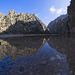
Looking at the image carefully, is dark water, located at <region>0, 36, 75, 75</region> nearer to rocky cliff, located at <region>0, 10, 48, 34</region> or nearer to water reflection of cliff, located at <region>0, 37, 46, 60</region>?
water reflection of cliff, located at <region>0, 37, 46, 60</region>

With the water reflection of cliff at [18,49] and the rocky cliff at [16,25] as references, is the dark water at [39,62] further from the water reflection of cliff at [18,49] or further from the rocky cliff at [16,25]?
the rocky cliff at [16,25]

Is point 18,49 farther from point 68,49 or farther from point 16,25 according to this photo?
point 16,25

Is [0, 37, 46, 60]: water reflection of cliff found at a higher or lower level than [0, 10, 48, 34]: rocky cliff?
Answer: lower

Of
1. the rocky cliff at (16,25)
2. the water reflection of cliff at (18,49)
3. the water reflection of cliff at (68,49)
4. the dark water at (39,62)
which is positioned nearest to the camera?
the dark water at (39,62)

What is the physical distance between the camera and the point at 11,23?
110125mm

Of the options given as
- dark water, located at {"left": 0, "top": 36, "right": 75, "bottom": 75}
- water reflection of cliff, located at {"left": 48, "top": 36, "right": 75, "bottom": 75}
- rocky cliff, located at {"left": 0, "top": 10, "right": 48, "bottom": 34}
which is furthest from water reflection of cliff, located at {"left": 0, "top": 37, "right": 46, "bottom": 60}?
rocky cliff, located at {"left": 0, "top": 10, "right": 48, "bottom": 34}

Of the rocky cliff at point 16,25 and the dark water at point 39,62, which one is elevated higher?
the rocky cliff at point 16,25

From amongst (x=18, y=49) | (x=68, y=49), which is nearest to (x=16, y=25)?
(x=18, y=49)

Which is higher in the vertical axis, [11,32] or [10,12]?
[10,12]

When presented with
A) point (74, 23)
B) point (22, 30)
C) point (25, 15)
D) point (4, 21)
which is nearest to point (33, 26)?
point (22, 30)

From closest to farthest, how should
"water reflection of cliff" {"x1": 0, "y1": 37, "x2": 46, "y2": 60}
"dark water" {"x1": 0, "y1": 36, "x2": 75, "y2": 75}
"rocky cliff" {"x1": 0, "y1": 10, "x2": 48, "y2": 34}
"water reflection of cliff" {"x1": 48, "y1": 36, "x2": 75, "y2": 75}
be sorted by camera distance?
"dark water" {"x1": 0, "y1": 36, "x2": 75, "y2": 75}
"water reflection of cliff" {"x1": 48, "y1": 36, "x2": 75, "y2": 75}
"water reflection of cliff" {"x1": 0, "y1": 37, "x2": 46, "y2": 60}
"rocky cliff" {"x1": 0, "y1": 10, "x2": 48, "y2": 34}

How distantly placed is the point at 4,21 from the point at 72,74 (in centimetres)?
12516

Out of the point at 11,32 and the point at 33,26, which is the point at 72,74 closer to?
the point at 11,32

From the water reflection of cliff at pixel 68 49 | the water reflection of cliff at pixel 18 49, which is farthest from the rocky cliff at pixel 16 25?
A: the water reflection of cliff at pixel 68 49
